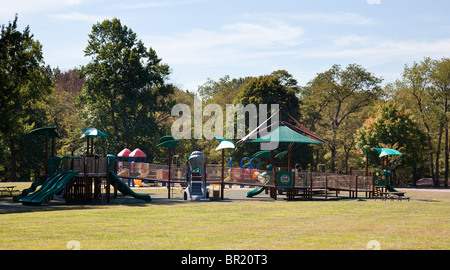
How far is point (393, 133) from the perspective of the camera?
57000 millimetres

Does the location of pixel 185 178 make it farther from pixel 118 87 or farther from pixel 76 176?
pixel 118 87

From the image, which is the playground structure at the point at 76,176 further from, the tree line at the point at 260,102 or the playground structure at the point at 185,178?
the tree line at the point at 260,102

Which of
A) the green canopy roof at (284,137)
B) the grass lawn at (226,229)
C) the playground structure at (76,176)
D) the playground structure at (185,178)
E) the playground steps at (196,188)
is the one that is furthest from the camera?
the green canopy roof at (284,137)

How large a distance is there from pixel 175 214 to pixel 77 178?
11900 mm

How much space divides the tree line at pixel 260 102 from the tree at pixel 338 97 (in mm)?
126

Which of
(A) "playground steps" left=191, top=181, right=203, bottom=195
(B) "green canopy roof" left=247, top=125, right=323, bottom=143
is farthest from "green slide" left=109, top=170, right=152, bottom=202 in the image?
(B) "green canopy roof" left=247, top=125, right=323, bottom=143

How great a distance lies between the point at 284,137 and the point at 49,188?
51.5ft

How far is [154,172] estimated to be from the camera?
39.4m

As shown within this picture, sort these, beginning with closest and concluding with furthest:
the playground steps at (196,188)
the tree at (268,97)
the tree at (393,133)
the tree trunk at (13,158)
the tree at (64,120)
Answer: the playground steps at (196,188) < the tree at (393,133) < the tree at (268,97) < the tree trunk at (13,158) < the tree at (64,120)

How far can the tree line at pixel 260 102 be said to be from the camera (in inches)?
2297

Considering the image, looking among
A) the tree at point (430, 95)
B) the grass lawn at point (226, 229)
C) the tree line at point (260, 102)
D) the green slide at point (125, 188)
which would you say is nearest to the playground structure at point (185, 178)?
the green slide at point (125, 188)

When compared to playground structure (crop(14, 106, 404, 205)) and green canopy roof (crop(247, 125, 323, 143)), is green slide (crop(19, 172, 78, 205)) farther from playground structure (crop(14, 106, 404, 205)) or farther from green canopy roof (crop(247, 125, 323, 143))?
green canopy roof (crop(247, 125, 323, 143))

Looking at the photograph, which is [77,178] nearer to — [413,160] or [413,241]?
[413,241]

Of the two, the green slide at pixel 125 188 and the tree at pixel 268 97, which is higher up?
the tree at pixel 268 97
